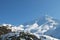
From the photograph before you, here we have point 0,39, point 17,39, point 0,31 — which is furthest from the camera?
point 0,31

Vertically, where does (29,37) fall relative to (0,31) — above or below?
below

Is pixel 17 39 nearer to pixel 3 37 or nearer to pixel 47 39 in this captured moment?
pixel 3 37

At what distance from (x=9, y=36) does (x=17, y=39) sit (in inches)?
131

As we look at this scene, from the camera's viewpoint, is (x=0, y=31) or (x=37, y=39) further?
(x=0, y=31)

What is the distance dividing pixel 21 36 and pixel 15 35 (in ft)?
7.24

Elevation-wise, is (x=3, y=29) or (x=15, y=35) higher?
(x=3, y=29)

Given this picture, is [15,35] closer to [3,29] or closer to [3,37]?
[3,37]

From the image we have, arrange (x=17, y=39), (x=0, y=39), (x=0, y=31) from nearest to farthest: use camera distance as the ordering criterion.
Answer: (x=17, y=39), (x=0, y=39), (x=0, y=31)

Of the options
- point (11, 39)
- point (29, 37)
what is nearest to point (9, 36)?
point (11, 39)

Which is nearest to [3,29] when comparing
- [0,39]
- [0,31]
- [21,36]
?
[0,31]

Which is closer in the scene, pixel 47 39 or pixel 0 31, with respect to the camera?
pixel 47 39

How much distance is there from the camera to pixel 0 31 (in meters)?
73.2

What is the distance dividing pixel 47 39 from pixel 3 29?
17243mm

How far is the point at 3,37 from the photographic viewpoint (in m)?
65.2
